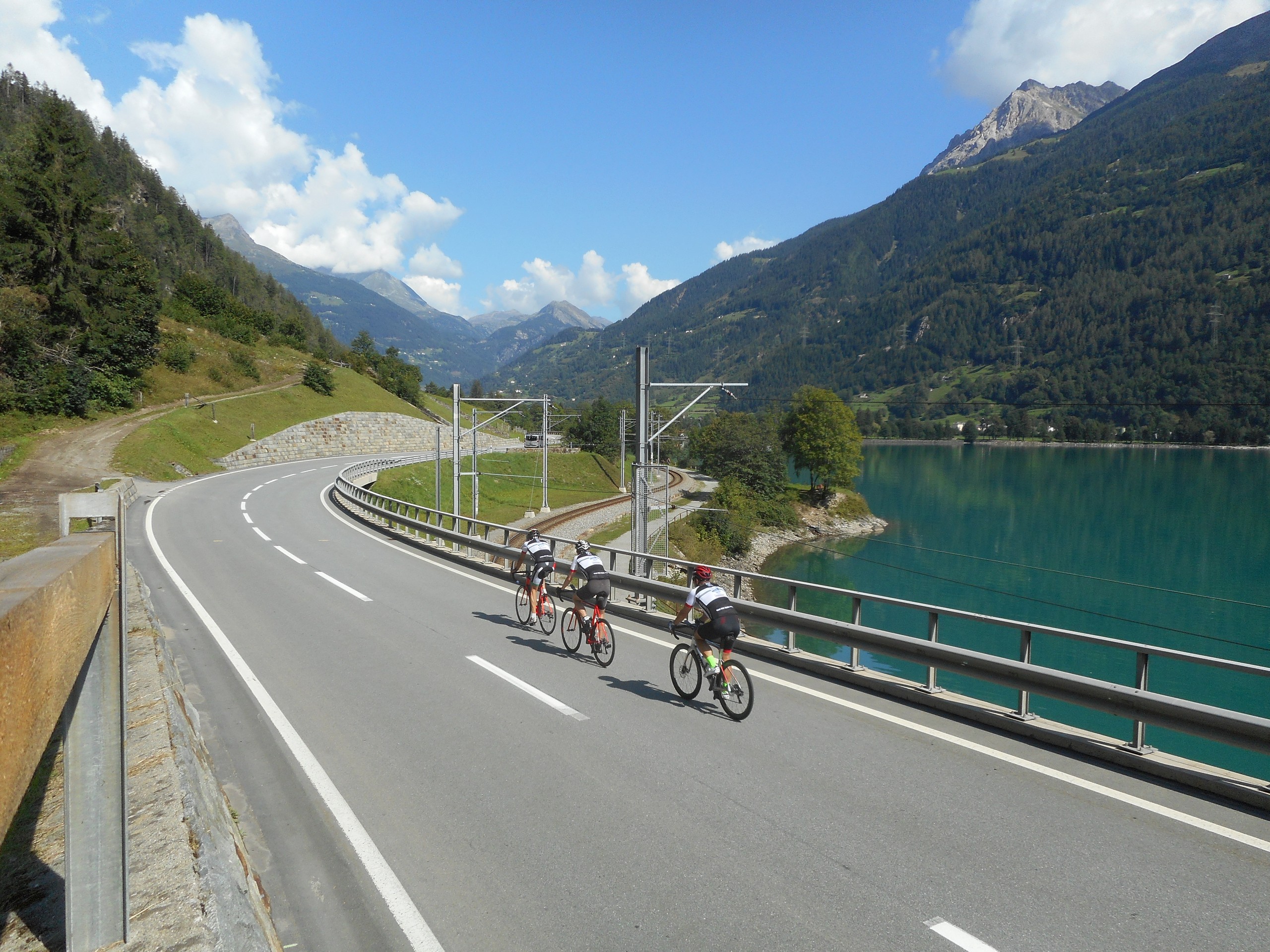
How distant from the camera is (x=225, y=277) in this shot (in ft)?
396

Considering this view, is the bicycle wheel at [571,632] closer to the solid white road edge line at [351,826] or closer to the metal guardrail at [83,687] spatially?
the solid white road edge line at [351,826]

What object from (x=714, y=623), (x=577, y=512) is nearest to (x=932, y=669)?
(x=714, y=623)

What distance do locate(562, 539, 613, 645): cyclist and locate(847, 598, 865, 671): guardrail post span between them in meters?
3.40

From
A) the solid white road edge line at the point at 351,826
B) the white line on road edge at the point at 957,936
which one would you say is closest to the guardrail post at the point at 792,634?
the white line on road edge at the point at 957,936

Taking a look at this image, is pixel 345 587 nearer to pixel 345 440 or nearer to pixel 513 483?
pixel 513 483

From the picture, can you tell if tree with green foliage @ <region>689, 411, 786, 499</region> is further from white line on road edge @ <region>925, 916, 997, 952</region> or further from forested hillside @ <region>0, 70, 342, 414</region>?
white line on road edge @ <region>925, 916, 997, 952</region>

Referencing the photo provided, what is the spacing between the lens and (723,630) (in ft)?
28.0

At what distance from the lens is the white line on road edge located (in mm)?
4320

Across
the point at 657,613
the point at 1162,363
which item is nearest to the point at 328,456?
the point at 657,613

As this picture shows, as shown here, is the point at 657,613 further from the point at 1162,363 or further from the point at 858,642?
the point at 1162,363

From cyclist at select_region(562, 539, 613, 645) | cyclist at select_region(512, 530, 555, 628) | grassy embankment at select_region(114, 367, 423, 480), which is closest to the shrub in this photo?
grassy embankment at select_region(114, 367, 423, 480)

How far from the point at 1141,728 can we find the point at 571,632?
753 centimetres

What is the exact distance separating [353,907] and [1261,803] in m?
6.83

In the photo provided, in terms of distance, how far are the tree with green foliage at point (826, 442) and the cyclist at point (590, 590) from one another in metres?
73.8
